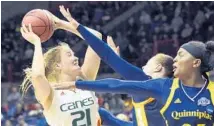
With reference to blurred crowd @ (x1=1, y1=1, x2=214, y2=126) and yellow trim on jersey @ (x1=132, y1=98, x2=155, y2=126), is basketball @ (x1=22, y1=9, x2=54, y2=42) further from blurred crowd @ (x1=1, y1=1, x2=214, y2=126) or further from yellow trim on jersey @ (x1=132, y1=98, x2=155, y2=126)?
blurred crowd @ (x1=1, y1=1, x2=214, y2=126)

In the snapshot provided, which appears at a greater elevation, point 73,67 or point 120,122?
point 73,67

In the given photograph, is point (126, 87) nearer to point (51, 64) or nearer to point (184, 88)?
point (184, 88)

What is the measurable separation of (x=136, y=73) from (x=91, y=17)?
39.9 ft

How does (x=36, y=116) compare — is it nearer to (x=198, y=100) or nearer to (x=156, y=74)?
(x=156, y=74)

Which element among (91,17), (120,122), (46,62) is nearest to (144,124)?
(120,122)

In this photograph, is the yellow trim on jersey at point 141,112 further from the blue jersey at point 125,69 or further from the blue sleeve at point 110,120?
the blue sleeve at point 110,120

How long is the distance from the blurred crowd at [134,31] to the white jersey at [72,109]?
817cm

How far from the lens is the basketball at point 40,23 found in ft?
17.1

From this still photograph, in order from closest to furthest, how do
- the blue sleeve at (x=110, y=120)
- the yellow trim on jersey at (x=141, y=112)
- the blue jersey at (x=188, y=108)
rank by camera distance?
the blue jersey at (x=188, y=108) < the yellow trim on jersey at (x=141, y=112) < the blue sleeve at (x=110, y=120)

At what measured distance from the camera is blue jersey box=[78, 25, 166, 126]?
15.5 feet

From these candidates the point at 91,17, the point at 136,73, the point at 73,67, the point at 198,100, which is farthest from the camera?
the point at 91,17

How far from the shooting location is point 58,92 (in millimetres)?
5117

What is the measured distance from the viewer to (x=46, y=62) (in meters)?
5.33

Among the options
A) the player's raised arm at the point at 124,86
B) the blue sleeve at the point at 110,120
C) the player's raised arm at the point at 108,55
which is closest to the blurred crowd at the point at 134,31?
the blue sleeve at the point at 110,120
